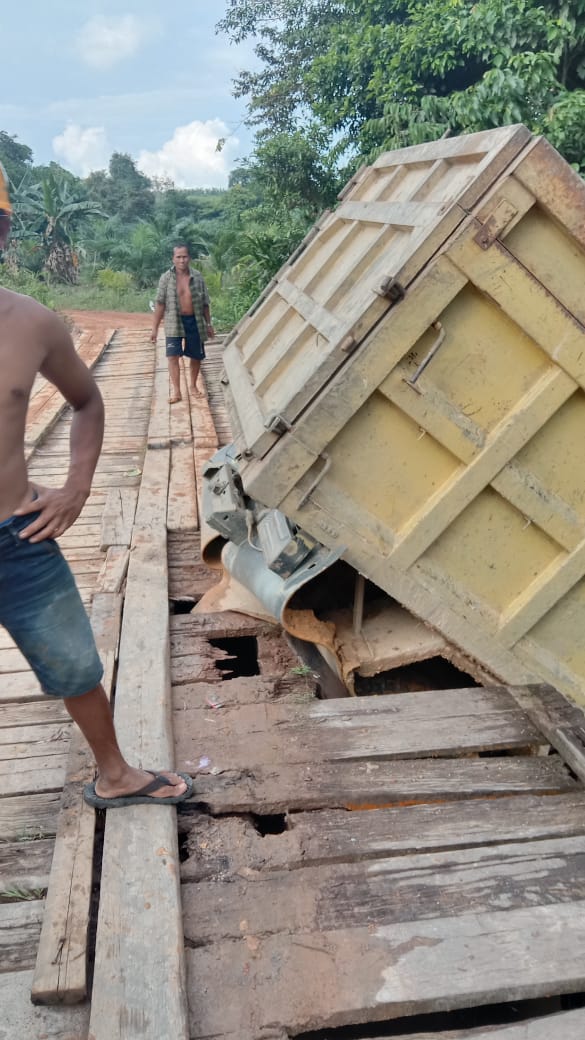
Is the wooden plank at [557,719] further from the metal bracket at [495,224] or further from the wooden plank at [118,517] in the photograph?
the wooden plank at [118,517]

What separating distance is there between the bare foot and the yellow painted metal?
97 centimetres

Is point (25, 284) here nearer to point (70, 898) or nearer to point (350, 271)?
point (350, 271)

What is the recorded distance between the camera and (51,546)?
75.9 inches

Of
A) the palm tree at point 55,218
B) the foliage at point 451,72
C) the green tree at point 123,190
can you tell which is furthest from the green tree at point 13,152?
the foliage at point 451,72

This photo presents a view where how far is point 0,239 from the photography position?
1.64m

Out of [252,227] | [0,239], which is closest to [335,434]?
[0,239]

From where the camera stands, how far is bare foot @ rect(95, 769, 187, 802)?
2.14 meters

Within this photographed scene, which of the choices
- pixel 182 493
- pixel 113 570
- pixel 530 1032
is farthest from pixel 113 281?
pixel 530 1032

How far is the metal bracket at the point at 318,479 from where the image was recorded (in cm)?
260

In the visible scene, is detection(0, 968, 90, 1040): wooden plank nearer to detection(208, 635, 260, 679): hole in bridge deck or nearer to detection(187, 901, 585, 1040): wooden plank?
detection(187, 901, 585, 1040): wooden plank

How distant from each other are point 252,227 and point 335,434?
47.5 ft

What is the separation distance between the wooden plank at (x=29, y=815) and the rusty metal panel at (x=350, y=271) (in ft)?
4.32

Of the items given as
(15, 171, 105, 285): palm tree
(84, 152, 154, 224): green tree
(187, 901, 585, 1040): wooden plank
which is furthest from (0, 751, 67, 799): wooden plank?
(84, 152, 154, 224): green tree

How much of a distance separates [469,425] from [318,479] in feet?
1.84
